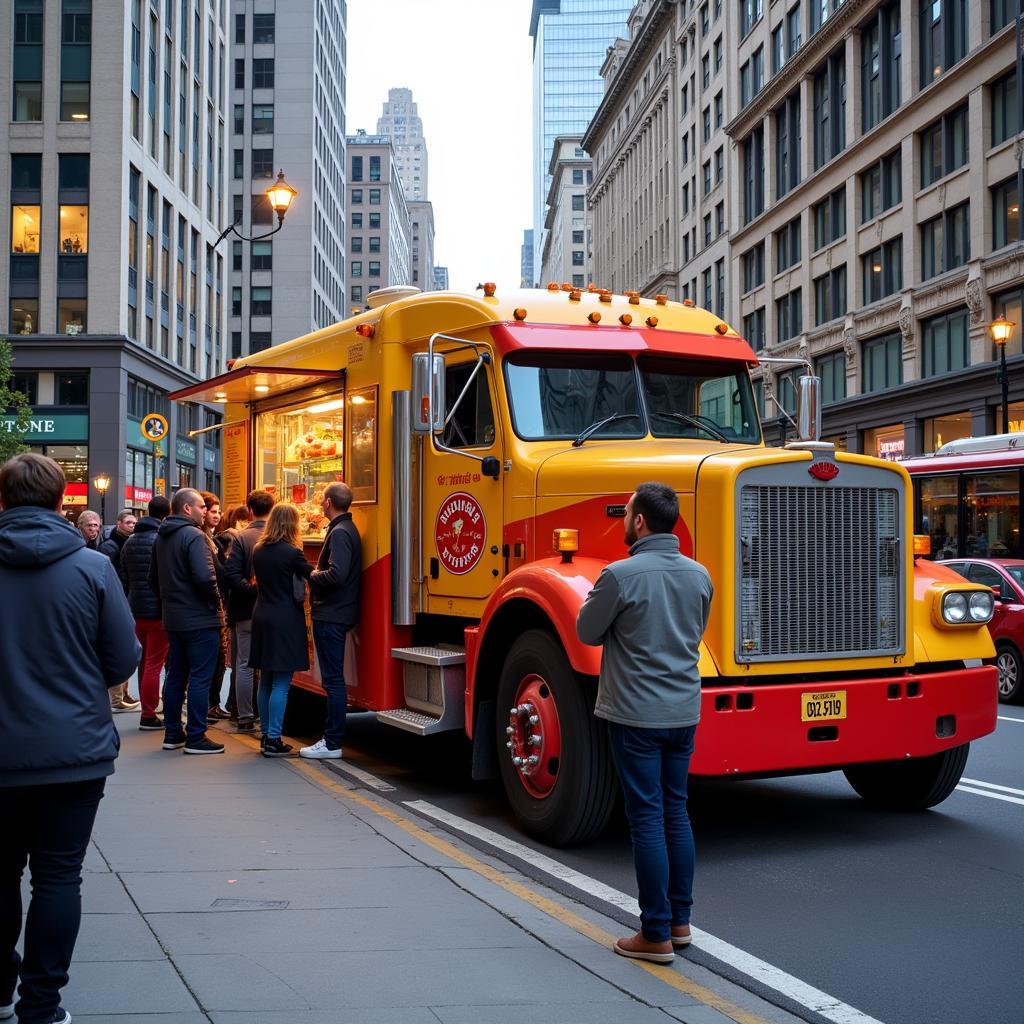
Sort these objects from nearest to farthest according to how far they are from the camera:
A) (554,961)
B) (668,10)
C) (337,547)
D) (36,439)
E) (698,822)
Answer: (554,961), (698,822), (337,547), (36,439), (668,10)

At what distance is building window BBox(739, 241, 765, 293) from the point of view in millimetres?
52438

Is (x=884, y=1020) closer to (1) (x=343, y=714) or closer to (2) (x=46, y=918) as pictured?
(2) (x=46, y=918)

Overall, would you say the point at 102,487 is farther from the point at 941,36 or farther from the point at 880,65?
the point at 941,36

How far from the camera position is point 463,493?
8328 mm

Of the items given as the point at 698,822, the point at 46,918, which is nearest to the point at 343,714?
the point at 698,822

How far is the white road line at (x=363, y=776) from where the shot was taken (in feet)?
28.2

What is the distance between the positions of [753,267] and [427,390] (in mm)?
48241

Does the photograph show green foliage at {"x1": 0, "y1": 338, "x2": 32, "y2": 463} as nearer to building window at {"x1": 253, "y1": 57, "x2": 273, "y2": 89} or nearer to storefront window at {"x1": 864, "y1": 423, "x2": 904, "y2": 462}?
storefront window at {"x1": 864, "y1": 423, "x2": 904, "y2": 462}

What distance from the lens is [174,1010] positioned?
4145mm

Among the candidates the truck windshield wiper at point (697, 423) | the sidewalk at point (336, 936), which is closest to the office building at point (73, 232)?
the truck windshield wiper at point (697, 423)

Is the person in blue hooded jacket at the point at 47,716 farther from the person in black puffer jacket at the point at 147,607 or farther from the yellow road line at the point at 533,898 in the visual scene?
the person in black puffer jacket at the point at 147,607

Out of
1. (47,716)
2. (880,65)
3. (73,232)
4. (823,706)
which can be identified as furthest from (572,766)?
(73,232)

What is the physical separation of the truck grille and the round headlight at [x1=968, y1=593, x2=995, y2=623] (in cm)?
60

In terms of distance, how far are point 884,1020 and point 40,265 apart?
45702mm
